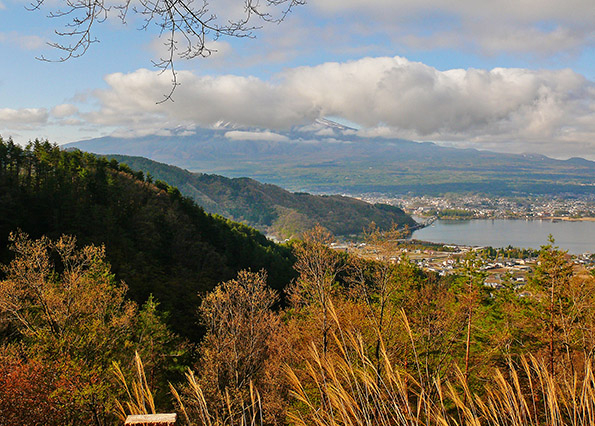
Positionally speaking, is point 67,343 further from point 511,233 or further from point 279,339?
point 511,233

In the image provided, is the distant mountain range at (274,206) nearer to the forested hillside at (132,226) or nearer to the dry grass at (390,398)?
the forested hillside at (132,226)

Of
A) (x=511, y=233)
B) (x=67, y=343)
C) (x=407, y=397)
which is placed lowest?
(x=511, y=233)

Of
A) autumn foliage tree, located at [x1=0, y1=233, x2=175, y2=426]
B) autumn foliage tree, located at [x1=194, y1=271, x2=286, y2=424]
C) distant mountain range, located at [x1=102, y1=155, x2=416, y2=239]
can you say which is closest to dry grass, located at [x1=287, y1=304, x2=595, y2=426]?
autumn foliage tree, located at [x1=0, y1=233, x2=175, y2=426]

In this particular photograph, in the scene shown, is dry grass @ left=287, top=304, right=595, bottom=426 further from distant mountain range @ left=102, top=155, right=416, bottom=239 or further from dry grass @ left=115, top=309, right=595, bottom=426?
distant mountain range @ left=102, top=155, right=416, bottom=239

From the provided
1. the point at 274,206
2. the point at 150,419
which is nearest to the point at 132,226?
the point at 150,419

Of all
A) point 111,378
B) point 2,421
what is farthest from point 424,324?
point 2,421

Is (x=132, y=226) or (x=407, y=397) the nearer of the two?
(x=407, y=397)

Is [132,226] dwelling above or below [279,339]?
above
